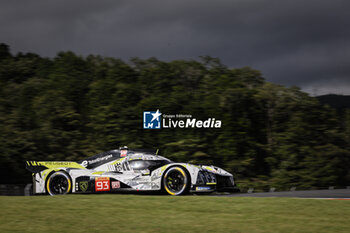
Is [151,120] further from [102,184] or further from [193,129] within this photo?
[102,184]

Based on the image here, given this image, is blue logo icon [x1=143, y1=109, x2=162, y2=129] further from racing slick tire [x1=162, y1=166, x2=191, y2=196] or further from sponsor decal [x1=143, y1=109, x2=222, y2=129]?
racing slick tire [x1=162, y1=166, x2=191, y2=196]

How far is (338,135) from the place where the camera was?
18.2 meters

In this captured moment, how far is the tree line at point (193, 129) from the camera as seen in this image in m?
17.5

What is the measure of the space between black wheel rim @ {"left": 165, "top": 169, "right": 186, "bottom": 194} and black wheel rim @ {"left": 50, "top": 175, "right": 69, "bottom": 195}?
115 inches

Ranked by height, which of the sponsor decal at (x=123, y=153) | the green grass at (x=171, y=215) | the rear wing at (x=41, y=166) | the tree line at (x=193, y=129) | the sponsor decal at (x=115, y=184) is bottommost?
the green grass at (x=171, y=215)

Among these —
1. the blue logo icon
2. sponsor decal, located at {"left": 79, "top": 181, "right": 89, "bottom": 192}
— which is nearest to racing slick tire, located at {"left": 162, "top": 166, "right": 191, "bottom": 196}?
sponsor decal, located at {"left": 79, "top": 181, "right": 89, "bottom": 192}

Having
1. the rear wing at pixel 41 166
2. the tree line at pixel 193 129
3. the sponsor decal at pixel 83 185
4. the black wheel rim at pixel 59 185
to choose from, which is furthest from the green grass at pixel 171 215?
the tree line at pixel 193 129

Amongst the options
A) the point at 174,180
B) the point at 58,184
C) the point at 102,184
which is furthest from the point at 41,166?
the point at 174,180

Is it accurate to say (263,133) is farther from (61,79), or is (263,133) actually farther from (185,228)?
(185,228)

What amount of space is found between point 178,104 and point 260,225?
13098mm

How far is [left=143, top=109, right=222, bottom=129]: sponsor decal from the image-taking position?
18.6 m

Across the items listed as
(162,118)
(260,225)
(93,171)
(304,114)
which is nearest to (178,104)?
(162,118)

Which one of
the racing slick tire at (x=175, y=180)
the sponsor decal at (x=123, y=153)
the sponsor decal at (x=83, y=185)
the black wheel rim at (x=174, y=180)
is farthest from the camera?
the sponsor decal at (x=123, y=153)

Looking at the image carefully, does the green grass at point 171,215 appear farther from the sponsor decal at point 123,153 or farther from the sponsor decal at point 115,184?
the sponsor decal at point 123,153
